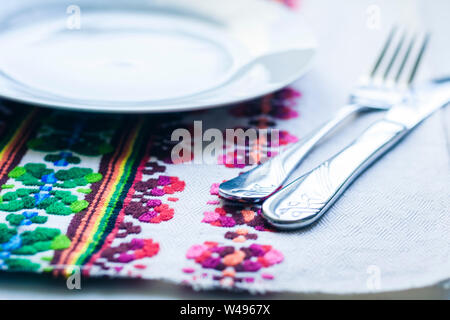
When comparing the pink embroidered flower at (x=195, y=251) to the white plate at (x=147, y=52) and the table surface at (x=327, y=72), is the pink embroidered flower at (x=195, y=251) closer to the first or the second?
the table surface at (x=327, y=72)

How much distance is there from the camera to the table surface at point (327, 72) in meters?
0.36

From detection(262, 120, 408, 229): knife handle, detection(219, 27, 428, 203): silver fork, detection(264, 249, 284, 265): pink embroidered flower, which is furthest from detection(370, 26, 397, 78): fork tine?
detection(264, 249, 284, 265): pink embroidered flower

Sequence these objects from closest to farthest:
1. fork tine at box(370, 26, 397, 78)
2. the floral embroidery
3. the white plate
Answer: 1. the floral embroidery
2. the white plate
3. fork tine at box(370, 26, 397, 78)

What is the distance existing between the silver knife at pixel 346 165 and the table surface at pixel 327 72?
1.8 inches

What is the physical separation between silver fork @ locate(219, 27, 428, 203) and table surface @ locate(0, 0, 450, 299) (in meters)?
0.03

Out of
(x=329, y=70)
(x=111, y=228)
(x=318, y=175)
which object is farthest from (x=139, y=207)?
(x=329, y=70)

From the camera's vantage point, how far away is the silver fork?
1.36 feet

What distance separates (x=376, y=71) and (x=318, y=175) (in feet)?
0.78

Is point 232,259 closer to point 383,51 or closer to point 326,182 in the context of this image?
point 326,182

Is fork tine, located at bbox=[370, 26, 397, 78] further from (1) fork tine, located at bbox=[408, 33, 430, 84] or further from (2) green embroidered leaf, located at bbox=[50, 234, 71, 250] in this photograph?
(2) green embroidered leaf, located at bbox=[50, 234, 71, 250]

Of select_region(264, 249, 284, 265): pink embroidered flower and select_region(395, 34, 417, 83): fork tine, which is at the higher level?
select_region(395, 34, 417, 83): fork tine

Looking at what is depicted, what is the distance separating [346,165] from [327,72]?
0.22 m

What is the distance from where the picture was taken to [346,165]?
44cm

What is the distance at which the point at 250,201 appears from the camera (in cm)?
41
